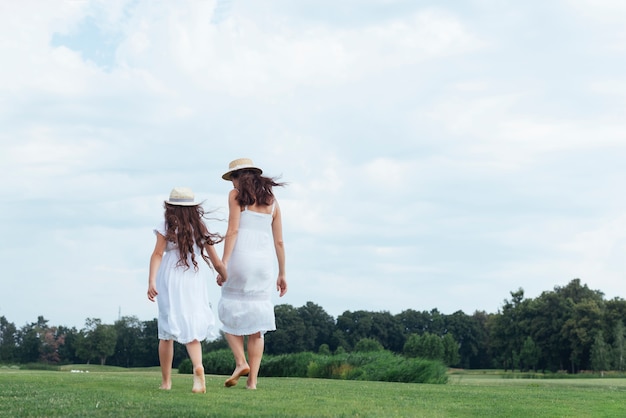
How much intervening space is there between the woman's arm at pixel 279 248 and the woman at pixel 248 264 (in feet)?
0.31

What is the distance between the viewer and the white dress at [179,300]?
9.40m

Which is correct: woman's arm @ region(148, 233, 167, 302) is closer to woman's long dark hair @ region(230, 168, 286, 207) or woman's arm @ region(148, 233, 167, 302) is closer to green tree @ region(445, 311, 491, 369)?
woman's long dark hair @ region(230, 168, 286, 207)

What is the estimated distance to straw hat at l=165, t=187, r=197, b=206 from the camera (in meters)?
9.60

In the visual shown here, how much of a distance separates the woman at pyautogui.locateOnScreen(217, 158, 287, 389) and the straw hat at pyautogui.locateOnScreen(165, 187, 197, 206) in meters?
0.51

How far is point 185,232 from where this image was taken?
9.48 m

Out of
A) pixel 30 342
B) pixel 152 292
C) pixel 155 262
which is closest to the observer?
pixel 152 292

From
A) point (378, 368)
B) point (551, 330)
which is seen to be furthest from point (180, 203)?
point (551, 330)

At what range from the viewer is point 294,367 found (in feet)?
67.8

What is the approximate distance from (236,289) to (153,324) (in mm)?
59569

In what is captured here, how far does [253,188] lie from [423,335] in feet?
212

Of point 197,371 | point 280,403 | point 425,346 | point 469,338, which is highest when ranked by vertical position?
point 469,338

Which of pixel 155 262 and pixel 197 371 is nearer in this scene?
pixel 197 371

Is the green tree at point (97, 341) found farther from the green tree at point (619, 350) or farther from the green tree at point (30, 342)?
the green tree at point (619, 350)

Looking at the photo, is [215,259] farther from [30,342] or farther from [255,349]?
[30,342]
